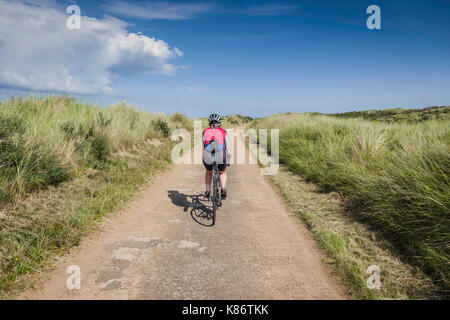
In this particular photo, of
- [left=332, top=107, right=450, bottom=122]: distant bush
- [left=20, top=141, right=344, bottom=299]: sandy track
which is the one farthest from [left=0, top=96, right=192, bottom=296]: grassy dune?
[left=332, top=107, right=450, bottom=122]: distant bush

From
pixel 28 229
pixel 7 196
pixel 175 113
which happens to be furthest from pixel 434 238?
pixel 175 113

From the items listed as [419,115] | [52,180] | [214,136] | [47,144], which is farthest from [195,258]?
[419,115]

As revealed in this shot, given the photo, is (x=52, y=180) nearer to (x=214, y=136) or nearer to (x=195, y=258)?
(x=214, y=136)

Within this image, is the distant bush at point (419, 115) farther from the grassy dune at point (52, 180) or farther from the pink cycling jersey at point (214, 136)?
the grassy dune at point (52, 180)

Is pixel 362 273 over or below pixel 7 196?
below

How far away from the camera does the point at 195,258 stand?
3783 millimetres

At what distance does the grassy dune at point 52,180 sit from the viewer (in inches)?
138

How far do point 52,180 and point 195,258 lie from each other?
3971 millimetres

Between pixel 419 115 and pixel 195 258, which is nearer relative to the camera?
pixel 195 258

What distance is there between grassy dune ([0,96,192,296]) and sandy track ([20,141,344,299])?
366 millimetres

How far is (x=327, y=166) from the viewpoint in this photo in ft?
24.1
